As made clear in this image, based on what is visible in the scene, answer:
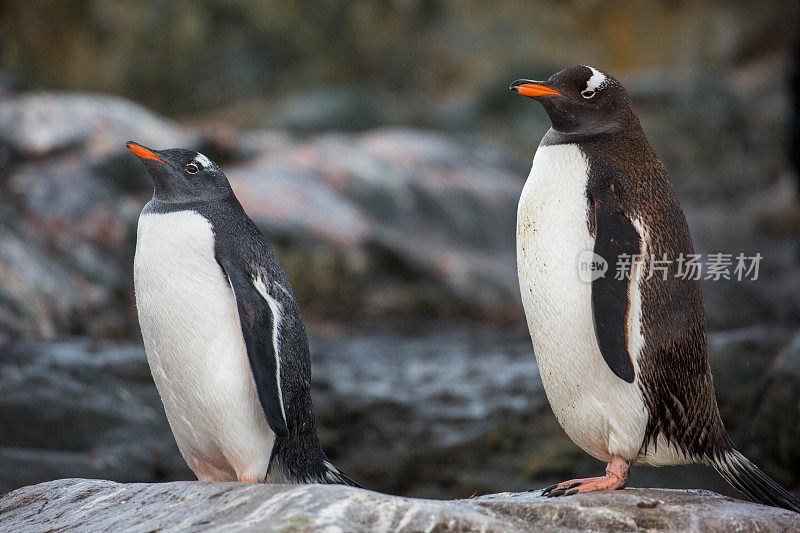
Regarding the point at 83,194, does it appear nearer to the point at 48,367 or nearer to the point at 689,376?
the point at 48,367

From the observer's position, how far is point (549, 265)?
8.40 ft

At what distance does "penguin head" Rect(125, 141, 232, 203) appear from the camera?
2670 mm

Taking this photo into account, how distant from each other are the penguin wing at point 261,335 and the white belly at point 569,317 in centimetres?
79

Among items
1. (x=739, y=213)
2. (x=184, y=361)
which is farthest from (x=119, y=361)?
(x=739, y=213)

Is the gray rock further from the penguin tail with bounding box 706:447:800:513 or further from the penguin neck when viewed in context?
the penguin tail with bounding box 706:447:800:513

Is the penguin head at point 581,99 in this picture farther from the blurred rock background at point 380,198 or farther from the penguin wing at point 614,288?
the blurred rock background at point 380,198

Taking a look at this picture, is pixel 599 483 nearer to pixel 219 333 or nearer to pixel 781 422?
pixel 219 333

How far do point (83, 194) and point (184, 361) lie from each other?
17.7ft

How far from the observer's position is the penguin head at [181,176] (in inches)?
105

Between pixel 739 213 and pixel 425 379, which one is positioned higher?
pixel 739 213

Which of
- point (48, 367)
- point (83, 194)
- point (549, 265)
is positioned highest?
point (83, 194)

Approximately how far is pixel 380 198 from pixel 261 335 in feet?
21.6

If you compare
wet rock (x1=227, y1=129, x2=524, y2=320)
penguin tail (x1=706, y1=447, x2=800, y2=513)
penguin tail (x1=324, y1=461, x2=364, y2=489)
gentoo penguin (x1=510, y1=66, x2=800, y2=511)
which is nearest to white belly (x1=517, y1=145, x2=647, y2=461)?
gentoo penguin (x1=510, y1=66, x2=800, y2=511)

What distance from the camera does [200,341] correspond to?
8.40ft
